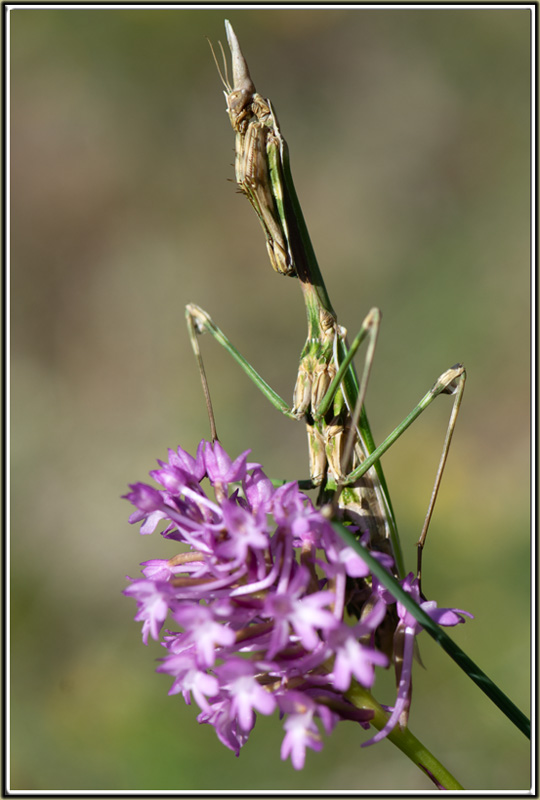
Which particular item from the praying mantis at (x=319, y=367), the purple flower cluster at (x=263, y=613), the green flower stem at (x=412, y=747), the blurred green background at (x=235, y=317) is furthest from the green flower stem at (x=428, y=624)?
the blurred green background at (x=235, y=317)

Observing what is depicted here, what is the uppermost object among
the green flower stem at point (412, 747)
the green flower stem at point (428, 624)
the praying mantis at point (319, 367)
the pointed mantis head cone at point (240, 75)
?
the pointed mantis head cone at point (240, 75)

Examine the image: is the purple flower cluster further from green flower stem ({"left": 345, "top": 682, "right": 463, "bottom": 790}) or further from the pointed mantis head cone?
the pointed mantis head cone

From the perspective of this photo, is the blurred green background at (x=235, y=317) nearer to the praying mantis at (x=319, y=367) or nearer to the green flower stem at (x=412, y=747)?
the praying mantis at (x=319, y=367)

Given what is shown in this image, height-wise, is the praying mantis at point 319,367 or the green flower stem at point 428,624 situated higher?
the praying mantis at point 319,367

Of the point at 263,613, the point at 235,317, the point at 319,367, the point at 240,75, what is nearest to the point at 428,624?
the point at 263,613

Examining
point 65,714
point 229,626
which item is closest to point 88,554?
point 65,714

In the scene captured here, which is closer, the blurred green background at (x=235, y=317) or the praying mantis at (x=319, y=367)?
the praying mantis at (x=319, y=367)

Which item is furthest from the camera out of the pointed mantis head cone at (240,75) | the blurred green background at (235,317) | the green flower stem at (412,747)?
the blurred green background at (235,317)

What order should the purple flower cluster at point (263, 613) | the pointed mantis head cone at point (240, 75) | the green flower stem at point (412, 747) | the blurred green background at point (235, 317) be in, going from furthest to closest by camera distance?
1. the blurred green background at point (235, 317)
2. the pointed mantis head cone at point (240, 75)
3. the green flower stem at point (412, 747)
4. the purple flower cluster at point (263, 613)
